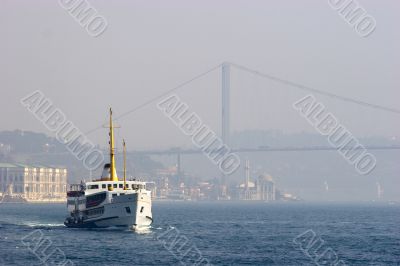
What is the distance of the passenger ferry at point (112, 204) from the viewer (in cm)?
8788

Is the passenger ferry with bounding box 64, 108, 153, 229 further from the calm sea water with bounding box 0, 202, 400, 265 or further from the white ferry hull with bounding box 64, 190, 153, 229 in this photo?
the calm sea water with bounding box 0, 202, 400, 265

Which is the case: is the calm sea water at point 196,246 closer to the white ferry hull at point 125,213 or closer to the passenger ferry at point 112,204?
the white ferry hull at point 125,213

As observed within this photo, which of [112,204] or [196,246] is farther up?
[112,204]

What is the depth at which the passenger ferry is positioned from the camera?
87875mm

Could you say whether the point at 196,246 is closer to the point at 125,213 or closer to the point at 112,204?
the point at 125,213

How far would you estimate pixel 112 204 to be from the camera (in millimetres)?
88312

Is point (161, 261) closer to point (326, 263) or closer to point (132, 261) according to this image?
point (132, 261)

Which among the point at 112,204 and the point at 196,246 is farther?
the point at 112,204

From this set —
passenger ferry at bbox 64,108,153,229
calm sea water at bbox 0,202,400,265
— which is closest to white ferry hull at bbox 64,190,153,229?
passenger ferry at bbox 64,108,153,229

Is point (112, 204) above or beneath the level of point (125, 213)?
above

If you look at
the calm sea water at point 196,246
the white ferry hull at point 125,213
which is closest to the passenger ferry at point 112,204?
the white ferry hull at point 125,213

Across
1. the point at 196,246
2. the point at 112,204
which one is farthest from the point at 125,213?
the point at 196,246

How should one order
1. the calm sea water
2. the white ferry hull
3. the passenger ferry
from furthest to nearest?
the passenger ferry → the white ferry hull → the calm sea water

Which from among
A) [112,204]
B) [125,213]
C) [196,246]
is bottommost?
[196,246]
